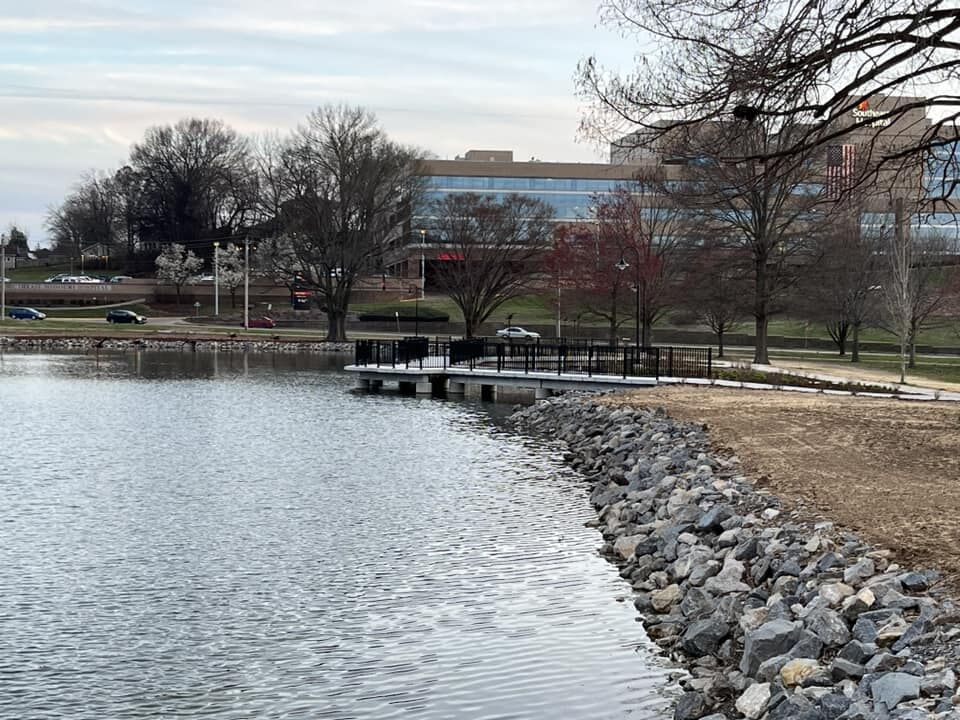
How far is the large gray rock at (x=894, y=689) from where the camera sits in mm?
7699

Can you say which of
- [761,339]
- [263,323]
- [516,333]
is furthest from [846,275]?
[263,323]

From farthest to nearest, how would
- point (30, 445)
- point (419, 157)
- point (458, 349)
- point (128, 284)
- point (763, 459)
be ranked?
point (128, 284)
point (419, 157)
point (458, 349)
point (30, 445)
point (763, 459)

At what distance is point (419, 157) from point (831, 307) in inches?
1559

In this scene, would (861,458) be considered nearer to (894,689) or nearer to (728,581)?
(728,581)

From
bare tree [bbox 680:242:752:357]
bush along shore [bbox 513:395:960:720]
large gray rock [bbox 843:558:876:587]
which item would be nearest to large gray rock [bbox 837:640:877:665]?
bush along shore [bbox 513:395:960:720]

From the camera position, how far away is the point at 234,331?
8462 centimetres

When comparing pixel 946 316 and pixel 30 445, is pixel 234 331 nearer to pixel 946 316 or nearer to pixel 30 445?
pixel 946 316

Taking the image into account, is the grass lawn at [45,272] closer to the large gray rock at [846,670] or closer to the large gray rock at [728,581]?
the large gray rock at [728,581]

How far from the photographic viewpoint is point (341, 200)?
73062 millimetres

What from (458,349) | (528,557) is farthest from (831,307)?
(528,557)

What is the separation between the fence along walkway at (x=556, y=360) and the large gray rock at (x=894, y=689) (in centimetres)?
2985

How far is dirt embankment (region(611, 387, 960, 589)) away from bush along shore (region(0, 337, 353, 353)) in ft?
162

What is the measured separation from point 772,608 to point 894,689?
294 centimetres

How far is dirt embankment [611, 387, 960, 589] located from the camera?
11.8 meters
